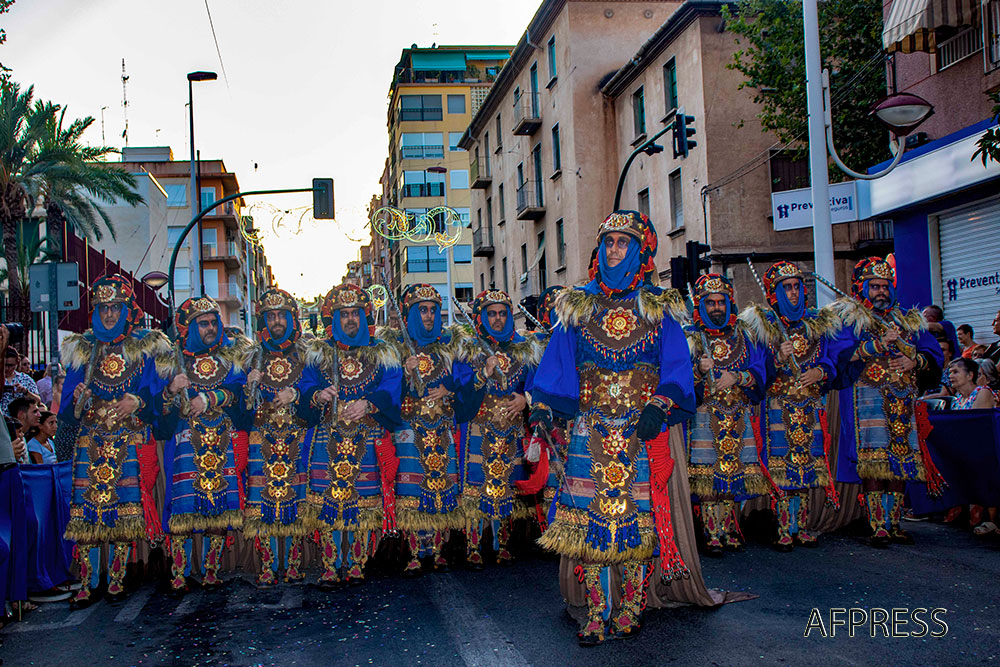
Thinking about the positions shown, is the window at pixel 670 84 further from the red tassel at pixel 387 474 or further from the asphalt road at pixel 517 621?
the red tassel at pixel 387 474

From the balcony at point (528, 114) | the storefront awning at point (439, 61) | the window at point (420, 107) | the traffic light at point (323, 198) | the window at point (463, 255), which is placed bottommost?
the traffic light at point (323, 198)

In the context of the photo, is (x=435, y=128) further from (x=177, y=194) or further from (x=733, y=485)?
Answer: (x=733, y=485)

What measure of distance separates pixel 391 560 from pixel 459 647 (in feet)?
8.71

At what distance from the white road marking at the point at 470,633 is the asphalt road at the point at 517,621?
12 millimetres

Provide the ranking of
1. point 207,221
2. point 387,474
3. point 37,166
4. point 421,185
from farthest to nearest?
point 207,221 < point 421,185 < point 37,166 < point 387,474

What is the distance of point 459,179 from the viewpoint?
56.3 m

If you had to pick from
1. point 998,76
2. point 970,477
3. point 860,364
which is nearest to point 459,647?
point 860,364

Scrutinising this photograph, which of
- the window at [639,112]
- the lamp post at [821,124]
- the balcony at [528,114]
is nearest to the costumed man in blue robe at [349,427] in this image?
the lamp post at [821,124]

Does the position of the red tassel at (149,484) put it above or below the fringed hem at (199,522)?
above

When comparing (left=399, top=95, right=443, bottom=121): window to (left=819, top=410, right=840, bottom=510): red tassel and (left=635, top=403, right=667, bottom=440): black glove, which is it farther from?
(left=635, top=403, right=667, bottom=440): black glove

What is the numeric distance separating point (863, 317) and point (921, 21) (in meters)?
7.39

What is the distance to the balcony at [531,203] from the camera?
32.1 metres

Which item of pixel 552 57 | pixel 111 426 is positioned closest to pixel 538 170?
pixel 552 57

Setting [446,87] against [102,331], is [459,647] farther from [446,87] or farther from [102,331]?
[446,87]
